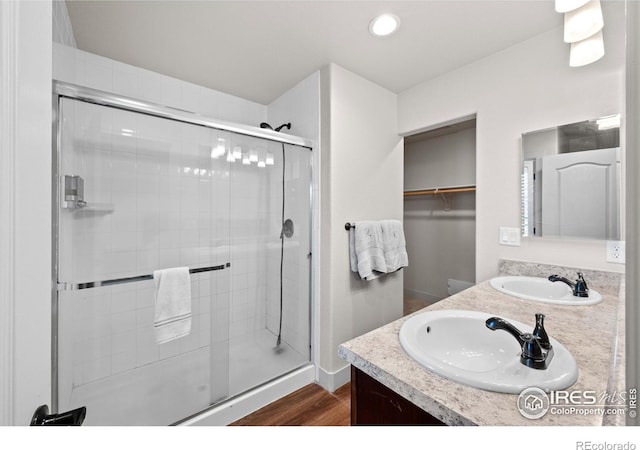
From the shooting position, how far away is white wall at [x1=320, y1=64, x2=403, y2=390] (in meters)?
1.75

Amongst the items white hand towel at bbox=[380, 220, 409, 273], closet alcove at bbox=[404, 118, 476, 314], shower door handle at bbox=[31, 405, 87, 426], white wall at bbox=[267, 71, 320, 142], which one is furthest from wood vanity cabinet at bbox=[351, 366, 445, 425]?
closet alcove at bbox=[404, 118, 476, 314]

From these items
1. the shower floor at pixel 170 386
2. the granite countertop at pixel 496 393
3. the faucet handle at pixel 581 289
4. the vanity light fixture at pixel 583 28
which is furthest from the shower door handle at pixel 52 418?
the vanity light fixture at pixel 583 28

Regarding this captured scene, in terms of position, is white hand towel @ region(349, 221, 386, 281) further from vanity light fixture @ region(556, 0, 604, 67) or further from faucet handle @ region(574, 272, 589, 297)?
vanity light fixture @ region(556, 0, 604, 67)

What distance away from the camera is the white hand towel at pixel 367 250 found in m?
1.79

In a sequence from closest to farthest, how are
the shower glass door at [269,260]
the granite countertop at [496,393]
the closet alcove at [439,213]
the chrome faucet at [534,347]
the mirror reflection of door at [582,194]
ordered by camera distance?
1. the granite countertop at [496,393]
2. the chrome faucet at [534,347]
3. the mirror reflection of door at [582,194]
4. the shower glass door at [269,260]
5. the closet alcove at [439,213]

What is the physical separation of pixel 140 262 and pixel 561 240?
2.31 meters

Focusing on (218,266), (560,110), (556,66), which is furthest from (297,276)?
(556,66)

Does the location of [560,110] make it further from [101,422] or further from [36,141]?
[101,422]

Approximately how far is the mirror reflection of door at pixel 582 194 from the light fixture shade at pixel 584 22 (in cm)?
55

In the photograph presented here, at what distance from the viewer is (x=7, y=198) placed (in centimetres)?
31

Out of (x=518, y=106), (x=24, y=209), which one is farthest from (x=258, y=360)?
(x=518, y=106)

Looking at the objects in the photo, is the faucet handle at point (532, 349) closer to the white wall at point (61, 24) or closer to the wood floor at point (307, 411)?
the wood floor at point (307, 411)

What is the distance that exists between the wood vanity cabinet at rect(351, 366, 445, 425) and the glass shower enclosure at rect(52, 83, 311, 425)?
105cm

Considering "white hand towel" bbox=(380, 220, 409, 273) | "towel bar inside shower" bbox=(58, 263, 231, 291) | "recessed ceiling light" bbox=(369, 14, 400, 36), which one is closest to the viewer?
"towel bar inside shower" bbox=(58, 263, 231, 291)
